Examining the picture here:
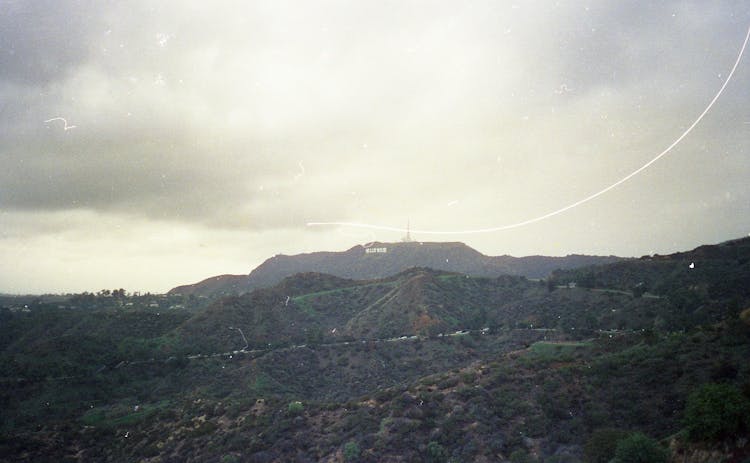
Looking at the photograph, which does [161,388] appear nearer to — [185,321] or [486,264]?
[185,321]

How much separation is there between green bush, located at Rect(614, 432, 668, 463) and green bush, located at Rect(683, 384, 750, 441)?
1.86m

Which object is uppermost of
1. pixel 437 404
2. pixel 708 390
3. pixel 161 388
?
pixel 708 390

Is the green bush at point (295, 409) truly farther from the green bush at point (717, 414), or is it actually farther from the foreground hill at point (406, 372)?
the green bush at point (717, 414)

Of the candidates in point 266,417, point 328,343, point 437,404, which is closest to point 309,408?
point 266,417

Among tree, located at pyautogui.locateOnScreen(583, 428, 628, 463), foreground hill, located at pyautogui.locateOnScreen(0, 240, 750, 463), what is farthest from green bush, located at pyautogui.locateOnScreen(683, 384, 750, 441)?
tree, located at pyautogui.locateOnScreen(583, 428, 628, 463)

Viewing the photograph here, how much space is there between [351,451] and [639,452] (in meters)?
20.5

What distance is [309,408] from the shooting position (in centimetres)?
4416

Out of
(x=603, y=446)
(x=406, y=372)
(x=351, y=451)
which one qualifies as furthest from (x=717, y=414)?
(x=406, y=372)

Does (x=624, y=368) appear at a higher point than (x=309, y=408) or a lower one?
higher

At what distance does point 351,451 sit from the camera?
3359 centimetres

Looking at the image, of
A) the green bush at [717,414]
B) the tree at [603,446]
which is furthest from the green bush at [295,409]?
the green bush at [717,414]

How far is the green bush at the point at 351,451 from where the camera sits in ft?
109

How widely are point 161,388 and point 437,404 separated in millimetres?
52436

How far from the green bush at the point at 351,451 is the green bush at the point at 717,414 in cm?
2209
